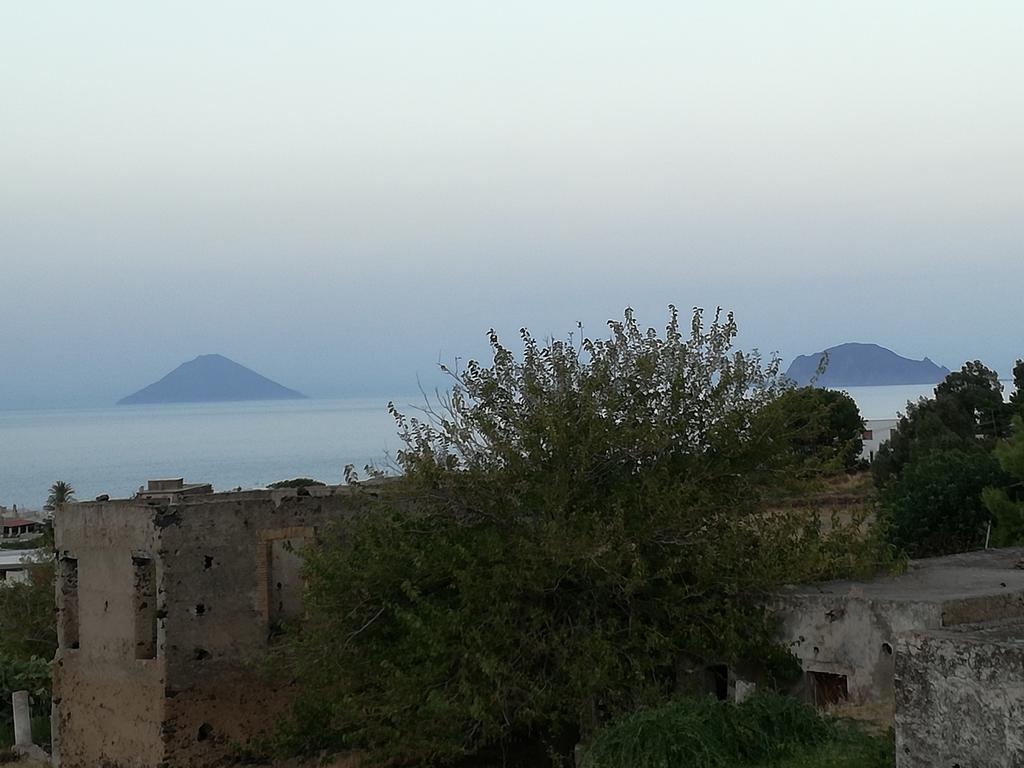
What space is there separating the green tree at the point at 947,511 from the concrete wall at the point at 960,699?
20.1m

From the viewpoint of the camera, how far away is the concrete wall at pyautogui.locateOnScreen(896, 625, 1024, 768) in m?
8.36

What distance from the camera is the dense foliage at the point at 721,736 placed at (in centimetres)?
1096

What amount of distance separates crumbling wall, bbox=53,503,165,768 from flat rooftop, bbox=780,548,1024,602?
9.74m

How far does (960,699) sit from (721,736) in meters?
3.16

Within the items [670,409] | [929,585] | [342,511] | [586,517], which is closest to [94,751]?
[342,511]

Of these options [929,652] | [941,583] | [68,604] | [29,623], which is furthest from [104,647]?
[29,623]

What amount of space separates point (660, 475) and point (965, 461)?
17.3 metres

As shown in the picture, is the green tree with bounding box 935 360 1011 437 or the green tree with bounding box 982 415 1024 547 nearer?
the green tree with bounding box 982 415 1024 547

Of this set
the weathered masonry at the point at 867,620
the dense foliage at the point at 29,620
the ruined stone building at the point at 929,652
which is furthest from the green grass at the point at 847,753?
the dense foliage at the point at 29,620

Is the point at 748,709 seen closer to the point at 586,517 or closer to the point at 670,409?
the point at 586,517

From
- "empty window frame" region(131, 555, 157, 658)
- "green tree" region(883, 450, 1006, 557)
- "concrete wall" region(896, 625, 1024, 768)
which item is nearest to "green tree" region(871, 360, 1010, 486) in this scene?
"green tree" region(883, 450, 1006, 557)

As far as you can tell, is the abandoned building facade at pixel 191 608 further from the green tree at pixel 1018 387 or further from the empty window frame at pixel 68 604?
the green tree at pixel 1018 387

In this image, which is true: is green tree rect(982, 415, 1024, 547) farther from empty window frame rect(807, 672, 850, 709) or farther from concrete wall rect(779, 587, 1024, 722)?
empty window frame rect(807, 672, 850, 709)

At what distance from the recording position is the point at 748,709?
11633mm
